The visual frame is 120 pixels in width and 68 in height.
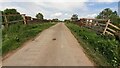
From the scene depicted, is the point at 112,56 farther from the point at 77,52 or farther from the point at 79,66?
the point at 79,66

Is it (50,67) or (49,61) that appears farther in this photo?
(49,61)

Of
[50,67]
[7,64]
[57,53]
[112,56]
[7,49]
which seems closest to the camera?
[50,67]

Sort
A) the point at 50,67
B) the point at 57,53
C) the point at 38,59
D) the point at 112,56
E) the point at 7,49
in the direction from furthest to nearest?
the point at 112,56
the point at 7,49
the point at 57,53
the point at 38,59
the point at 50,67

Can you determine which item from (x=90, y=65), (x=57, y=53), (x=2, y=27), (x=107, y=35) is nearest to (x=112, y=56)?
(x=57, y=53)

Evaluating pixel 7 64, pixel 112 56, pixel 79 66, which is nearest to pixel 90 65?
pixel 79 66

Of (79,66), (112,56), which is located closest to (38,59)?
(79,66)

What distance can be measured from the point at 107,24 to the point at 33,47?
38.0 ft

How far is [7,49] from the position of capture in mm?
12016

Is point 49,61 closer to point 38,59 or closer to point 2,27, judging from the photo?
point 38,59

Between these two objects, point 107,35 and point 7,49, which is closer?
point 7,49

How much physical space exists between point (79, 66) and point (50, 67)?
3.49ft

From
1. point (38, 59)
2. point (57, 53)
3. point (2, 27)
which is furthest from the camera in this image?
point (2, 27)

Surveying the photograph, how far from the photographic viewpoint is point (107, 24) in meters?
22.0

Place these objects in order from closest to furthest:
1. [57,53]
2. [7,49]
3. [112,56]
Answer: [57,53] < [7,49] < [112,56]
